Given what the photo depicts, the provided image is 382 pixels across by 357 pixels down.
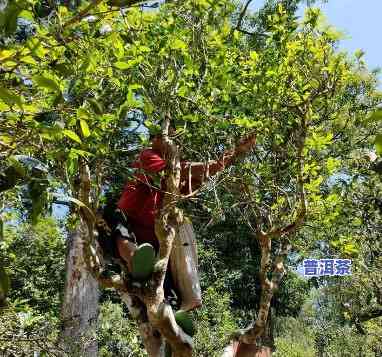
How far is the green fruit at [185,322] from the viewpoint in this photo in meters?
2.66

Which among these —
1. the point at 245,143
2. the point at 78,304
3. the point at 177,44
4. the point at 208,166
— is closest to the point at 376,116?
the point at 177,44

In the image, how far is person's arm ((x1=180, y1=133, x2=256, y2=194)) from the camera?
294cm

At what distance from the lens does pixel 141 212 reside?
10.2 ft

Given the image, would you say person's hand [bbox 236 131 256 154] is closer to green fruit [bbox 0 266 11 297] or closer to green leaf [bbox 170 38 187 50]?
green leaf [bbox 170 38 187 50]

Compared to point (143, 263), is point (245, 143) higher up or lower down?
higher up

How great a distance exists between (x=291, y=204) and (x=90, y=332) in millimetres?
2951

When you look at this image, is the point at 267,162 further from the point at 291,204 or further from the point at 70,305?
the point at 70,305

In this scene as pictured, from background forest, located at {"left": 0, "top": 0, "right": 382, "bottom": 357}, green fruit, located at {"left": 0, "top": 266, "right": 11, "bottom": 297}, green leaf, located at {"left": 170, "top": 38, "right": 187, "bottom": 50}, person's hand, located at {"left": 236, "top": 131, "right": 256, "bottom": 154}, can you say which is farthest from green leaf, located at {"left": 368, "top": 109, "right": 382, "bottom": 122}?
person's hand, located at {"left": 236, "top": 131, "right": 256, "bottom": 154}

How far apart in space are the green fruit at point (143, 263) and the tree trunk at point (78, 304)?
302cm

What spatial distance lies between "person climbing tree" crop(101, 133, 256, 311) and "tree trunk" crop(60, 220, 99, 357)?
8.24ft

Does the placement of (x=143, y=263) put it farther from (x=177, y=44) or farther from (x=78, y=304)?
(x=78, y=304)

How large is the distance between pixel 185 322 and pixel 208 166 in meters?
0.80

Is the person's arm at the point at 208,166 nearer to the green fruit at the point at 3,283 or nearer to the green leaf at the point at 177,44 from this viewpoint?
the green leaf at the point at 177,44

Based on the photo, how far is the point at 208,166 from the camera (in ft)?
9.62
